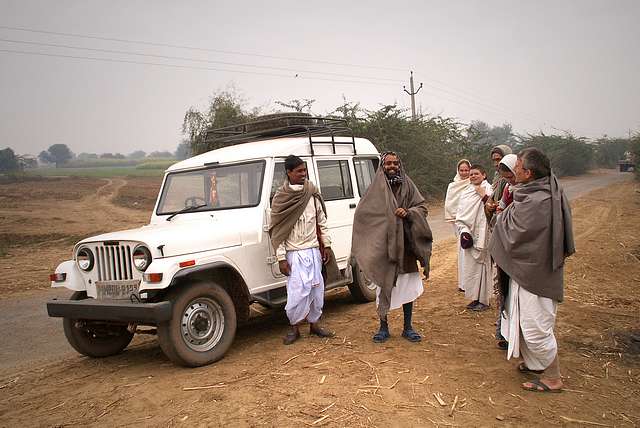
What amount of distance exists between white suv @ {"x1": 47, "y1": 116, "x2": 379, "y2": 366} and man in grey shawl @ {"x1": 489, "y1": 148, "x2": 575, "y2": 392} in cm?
239

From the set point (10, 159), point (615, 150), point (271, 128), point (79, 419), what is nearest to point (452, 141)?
point (271, 128)

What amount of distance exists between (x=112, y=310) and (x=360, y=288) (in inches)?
129

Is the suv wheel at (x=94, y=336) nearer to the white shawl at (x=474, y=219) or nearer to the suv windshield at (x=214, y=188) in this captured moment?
the suv windshield at (x=214, y=188)

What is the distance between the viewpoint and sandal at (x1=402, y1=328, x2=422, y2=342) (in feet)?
15.9

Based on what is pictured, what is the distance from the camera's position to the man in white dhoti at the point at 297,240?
4789mm

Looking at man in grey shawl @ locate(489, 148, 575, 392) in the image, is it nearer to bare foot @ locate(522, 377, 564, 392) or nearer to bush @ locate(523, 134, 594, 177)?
bare foot @ locate(522, 377, 564, 392)

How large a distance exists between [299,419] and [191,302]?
1.56m

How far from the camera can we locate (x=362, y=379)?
3965 mm

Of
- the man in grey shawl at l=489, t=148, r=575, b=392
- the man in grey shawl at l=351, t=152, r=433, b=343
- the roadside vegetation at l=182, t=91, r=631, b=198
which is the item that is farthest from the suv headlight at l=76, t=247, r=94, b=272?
the roadside vegetation at l=182, t=91, r=631, b=198

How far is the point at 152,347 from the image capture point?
5.43 metres

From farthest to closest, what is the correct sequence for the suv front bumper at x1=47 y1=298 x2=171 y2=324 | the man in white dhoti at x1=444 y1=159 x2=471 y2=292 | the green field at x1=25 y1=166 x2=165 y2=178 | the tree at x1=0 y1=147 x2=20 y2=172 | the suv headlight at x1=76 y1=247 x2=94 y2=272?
1. the tree at x1=0 y1=147 x2=20 y2=172
2. the green field at x1=25 y1=166 x2=165 y2=178
3. the man in white dhoti at x1=444 y1=159 x2=471 y2=292
4. the suv headlight at x1=76 y1=247 x2=94 y2=272
5. the suv front bumper at x1=47 y1=298 x2=171 y2=324

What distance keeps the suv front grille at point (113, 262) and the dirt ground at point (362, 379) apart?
90cm

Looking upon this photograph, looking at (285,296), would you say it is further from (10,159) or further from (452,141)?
(10,159)

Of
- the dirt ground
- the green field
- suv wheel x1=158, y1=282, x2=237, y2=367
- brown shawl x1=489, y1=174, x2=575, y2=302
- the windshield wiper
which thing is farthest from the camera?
the green field
